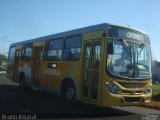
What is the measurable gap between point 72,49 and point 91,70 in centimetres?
213

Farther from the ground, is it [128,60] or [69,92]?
[128,60]

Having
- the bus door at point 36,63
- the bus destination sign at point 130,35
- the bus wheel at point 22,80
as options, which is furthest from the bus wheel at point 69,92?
the bus wheel at point 22,80

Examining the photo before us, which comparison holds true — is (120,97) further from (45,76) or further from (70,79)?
(45,76)

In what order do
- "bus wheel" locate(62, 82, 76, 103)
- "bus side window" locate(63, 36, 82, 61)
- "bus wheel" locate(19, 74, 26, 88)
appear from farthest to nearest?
"bus wheel" locate(19, 74, 26, 88) < "bus wheel" locate(62, 82, 76, 103) < "bus side window" locate(63, 36, 82, 61)

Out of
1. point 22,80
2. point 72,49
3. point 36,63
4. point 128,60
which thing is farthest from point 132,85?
point 22,80

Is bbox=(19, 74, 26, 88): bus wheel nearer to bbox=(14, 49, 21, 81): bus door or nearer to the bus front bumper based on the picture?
bbox=(14, 49, 21, 81): bus door

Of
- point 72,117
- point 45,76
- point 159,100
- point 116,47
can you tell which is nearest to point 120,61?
point 116,47

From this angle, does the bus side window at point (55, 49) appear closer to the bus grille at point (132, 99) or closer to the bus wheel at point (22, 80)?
the bus grille at point (132, 99)

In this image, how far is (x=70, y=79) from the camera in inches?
596

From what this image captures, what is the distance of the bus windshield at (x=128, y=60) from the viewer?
1259cm

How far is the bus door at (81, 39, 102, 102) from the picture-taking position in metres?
12.9

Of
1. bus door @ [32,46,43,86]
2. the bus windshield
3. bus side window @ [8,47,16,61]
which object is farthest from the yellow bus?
bus side window @ [8,47,16,61]

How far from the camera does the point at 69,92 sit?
49.6 feet

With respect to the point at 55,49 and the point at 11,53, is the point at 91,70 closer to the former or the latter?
the point at 55,49
